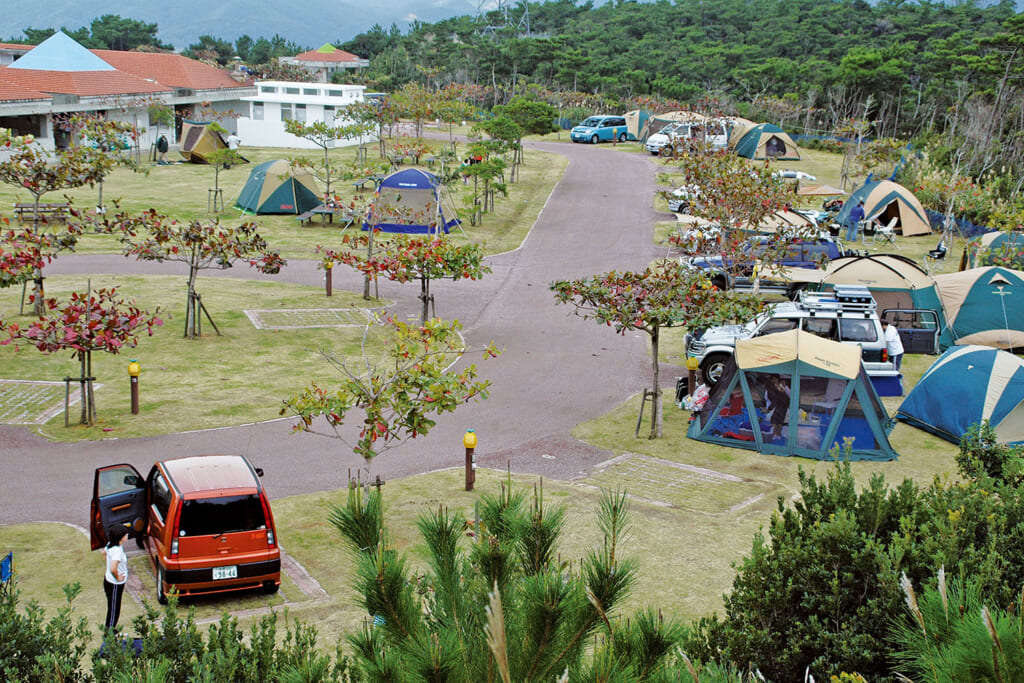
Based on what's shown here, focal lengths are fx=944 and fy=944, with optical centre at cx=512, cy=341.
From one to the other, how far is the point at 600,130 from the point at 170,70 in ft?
81.8

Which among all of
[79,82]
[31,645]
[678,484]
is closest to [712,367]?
[678,484]

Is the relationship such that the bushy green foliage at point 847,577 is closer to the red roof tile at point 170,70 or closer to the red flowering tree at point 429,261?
the red flowering tree at point 429,261

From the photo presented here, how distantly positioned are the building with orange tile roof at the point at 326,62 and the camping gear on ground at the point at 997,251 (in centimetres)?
6359

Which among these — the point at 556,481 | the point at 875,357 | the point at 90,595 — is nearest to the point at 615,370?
the point at 875,357

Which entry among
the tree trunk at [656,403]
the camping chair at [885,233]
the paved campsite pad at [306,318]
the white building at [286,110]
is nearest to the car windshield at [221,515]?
the tree trunk at [656,403]

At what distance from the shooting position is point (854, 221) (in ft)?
104

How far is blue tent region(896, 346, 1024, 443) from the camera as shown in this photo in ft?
46.1

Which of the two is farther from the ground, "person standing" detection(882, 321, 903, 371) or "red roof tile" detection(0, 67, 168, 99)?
"red roof tile" detection(0, 67, 168, 99)

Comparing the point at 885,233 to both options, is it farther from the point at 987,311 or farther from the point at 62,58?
the point at 62,58

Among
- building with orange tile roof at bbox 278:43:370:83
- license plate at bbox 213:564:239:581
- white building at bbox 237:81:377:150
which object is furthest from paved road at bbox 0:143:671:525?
building with orange tile roof at bbox 278:43:370:83

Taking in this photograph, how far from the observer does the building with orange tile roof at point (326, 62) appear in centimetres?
8062

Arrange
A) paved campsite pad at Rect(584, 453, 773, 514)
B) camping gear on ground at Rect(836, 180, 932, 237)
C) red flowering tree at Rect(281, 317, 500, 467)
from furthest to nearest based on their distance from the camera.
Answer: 1. camping gear on ground at Rect(836, 180, 932, 237)
2. paved campsite pad at Rect(584, 453, 773, 514)
3. red flowering tree at Rect(281, 317, 500, 467)

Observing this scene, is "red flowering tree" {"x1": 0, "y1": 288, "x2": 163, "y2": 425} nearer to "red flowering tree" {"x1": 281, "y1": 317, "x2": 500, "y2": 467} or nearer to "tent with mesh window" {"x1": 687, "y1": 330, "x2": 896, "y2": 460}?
"red flowering tree" {"x1": 281, "y1": 317, "x2": 500, "y2": 467}

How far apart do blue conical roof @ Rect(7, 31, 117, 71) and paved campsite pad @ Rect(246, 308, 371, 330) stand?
3600 cm
